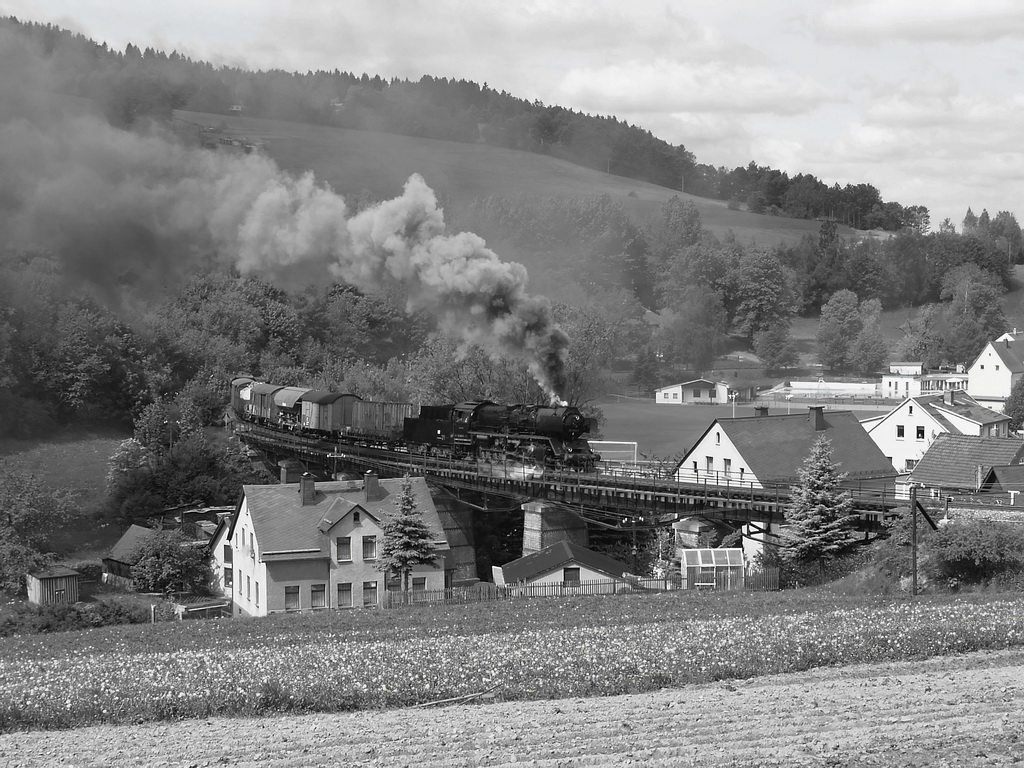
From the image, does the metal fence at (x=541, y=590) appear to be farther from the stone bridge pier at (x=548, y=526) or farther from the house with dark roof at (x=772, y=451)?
the house with dark roof at (x=772, y=451)

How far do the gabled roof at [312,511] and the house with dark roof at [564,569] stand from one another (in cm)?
600

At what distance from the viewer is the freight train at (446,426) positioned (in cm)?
6025

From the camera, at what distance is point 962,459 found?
61.2 m

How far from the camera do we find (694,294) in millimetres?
167125

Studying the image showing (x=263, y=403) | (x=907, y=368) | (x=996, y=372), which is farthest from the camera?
(x=907, y=368)

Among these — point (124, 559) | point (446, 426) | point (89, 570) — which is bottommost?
point (89, 570)

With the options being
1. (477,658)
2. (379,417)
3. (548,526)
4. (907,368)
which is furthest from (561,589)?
(907,368)

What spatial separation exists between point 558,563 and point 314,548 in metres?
12.1

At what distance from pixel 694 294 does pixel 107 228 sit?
10376cm

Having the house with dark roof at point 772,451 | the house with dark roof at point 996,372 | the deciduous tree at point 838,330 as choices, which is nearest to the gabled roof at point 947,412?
the house with dark roof at point 772,451

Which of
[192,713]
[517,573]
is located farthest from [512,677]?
→ [517,573]

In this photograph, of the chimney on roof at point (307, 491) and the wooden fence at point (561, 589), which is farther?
the chimney on roof at point (307, 491)

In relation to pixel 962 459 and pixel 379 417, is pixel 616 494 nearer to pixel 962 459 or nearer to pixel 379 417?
pixel 962 459

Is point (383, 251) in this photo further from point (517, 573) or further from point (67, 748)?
point (67, 748)
